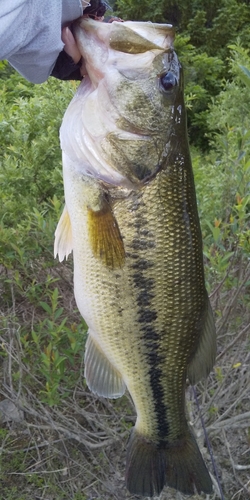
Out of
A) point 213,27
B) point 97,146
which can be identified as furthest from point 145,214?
point 213,27

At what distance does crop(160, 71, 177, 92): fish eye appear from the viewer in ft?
5.71

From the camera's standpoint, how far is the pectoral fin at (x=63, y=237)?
1907 millimetres

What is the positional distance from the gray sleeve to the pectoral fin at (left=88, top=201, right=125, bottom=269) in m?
0.52

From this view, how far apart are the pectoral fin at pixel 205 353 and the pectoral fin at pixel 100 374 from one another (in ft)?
0.93

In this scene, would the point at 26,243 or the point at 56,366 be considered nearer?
the point at 56,366

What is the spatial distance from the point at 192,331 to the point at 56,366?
28.6 inches

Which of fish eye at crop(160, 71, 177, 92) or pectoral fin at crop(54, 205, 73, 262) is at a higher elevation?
fish eye at crop(160, 71, 177, 92)

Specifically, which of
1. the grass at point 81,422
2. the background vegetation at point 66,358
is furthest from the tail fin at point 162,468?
the grass at point 81,422

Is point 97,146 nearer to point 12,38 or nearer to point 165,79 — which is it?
point 165,79

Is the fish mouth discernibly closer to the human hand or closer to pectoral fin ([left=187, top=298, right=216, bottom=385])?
the human hand

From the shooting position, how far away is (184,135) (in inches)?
71.7

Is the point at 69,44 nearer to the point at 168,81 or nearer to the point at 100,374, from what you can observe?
the point at 168,81

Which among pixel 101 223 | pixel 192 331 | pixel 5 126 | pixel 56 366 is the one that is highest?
pixel 101 223

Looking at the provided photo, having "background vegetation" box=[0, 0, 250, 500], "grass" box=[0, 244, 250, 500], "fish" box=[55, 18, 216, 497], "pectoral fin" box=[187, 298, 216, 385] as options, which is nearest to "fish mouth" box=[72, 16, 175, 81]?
"fish" box=[55, 18, 216, 497]
